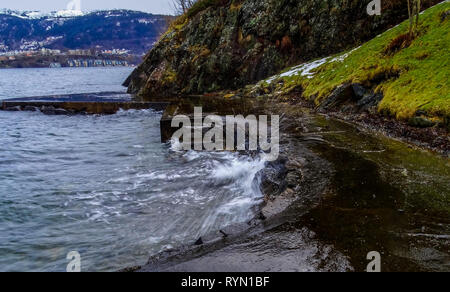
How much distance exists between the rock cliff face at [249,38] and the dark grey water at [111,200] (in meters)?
13.7

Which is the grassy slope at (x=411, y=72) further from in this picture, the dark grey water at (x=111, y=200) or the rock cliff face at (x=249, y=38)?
the rock cliff face at (x=249, y=38)

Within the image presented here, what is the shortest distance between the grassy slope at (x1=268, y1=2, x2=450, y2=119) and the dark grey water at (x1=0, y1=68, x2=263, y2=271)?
4764mm

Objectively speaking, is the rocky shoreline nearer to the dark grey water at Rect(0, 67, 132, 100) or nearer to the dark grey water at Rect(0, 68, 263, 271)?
the dark grey water at Rect(0, 68, 263, 271)

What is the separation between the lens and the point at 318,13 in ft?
72.9

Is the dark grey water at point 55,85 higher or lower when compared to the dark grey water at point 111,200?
higher

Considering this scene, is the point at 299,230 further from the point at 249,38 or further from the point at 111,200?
the point at 249,38

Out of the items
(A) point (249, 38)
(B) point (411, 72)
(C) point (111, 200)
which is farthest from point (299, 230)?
(A) point (249, 38)

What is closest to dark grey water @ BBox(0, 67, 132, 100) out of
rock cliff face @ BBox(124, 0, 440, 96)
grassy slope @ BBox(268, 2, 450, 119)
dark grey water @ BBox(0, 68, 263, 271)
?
rock cliff face @ BBox(124, 0, 440, 96)

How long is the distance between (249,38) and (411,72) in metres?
16.8

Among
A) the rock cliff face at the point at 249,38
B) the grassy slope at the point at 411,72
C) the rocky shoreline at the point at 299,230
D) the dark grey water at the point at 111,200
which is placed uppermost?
the rock cliff face at the point at 249,38

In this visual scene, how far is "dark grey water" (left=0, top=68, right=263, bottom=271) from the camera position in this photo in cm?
509

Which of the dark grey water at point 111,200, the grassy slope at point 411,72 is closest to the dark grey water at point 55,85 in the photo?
the dark grey water at point 111,200

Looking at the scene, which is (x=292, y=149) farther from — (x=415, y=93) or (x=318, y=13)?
(x=318, y=13)

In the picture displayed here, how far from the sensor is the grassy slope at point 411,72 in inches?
334
